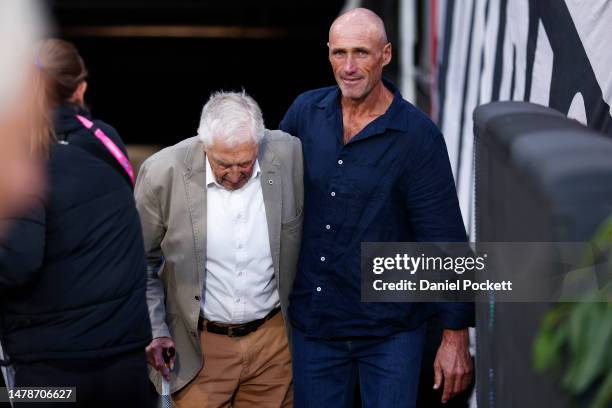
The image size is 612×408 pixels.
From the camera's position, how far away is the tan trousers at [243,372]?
4.18m

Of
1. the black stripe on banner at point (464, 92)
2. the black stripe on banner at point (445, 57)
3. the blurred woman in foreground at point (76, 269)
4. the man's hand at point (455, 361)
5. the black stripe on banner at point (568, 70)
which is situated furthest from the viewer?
the black stripe on banner at point (445, 57)

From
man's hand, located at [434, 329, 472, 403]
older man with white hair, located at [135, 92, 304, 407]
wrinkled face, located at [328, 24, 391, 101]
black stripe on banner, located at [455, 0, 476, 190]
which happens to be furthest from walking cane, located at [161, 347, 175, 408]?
black stripe on banner, located at [455, 0, 476, 190]

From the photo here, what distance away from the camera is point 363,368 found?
4.30 m

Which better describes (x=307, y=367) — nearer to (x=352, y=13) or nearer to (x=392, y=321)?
(x=392, y=321)

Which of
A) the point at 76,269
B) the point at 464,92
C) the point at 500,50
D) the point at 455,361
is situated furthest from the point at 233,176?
the point at 464,92

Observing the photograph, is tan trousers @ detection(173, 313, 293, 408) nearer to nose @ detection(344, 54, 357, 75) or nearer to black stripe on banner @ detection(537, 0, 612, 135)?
nose @ detection(344, 54, 357, 75)

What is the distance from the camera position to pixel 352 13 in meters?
4.34

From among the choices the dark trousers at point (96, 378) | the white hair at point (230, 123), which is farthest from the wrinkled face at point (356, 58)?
the dark trousers at point (96, 378)

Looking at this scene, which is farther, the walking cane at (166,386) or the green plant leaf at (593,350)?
the walking cane at (166,386)

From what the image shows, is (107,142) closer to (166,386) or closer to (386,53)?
(166,386)

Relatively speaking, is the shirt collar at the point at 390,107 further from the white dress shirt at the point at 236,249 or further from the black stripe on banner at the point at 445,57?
the black stripe on banner at the point at 445,57

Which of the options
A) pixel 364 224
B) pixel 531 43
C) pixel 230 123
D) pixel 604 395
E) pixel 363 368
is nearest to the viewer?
pixel 604 395

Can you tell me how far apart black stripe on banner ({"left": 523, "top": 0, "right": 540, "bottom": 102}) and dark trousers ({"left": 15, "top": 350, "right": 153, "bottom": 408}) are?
2202 mm

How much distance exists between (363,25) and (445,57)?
15.0ft
